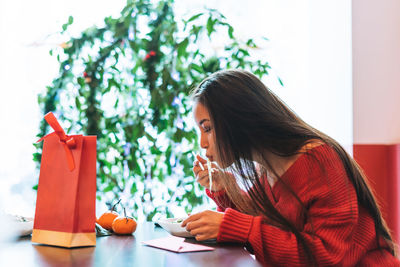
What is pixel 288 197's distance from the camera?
129cm

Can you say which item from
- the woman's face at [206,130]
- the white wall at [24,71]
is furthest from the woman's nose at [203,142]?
the white wall at [24,71]

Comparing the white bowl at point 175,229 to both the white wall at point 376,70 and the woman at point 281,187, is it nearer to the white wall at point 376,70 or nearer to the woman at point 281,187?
the woman at point 281,187

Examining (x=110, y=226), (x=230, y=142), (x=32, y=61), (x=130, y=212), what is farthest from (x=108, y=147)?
(x=230, y=142)

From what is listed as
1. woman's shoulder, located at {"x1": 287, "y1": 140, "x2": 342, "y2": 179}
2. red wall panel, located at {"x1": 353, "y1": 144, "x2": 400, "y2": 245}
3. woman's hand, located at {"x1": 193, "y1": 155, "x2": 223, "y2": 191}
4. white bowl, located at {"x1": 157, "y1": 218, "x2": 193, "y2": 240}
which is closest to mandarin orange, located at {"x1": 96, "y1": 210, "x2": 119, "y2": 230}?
white bowl, located at {"x1": 157, "y1": 218, "x2": 193, "y2": 240}

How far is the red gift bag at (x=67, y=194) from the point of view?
112 cm

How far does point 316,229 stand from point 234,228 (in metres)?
0.20

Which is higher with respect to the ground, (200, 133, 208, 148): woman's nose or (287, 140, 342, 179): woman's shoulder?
(200, 133, 208, 148): woman's nose

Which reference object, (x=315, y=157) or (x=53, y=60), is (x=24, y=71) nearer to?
(x=53, y=60)

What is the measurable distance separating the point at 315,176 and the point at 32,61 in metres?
2.08

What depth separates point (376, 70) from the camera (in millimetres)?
2238

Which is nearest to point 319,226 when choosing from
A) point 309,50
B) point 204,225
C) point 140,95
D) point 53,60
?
point 204,225

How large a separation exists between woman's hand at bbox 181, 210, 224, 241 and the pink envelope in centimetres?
4

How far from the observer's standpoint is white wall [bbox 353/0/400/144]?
2234 mm

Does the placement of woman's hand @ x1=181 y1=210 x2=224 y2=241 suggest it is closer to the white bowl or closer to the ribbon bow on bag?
the white bowl
